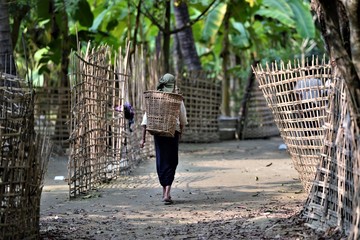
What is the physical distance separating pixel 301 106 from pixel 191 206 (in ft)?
5.85

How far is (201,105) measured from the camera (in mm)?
16812

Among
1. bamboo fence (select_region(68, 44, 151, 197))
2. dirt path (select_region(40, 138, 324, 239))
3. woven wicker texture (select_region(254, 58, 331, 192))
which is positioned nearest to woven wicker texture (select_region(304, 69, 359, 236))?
dirt path (select_region(40, 138, 324, 239))

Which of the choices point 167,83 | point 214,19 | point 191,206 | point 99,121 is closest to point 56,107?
point 214,19

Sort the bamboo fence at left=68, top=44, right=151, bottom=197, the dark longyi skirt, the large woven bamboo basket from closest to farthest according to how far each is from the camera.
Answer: the large woven bamboo basket, the dark longyi skirt, the bamboo fence at left=68, top=44, right=151, bottom=197

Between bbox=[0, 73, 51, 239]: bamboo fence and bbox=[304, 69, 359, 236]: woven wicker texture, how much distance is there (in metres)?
2.51

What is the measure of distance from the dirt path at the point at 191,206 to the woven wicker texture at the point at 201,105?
168 inches

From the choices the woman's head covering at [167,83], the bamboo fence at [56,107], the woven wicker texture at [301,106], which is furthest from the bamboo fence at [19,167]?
the bamboo fence at [56,107]

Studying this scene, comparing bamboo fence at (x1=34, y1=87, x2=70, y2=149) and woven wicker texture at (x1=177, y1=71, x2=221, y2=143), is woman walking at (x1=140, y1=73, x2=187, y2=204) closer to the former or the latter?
bamboo fence at (x1=34, y1=87, x2=70, y2=149)

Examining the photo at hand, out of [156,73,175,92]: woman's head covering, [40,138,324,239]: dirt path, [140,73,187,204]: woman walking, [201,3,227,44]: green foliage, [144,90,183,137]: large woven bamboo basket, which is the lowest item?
[40,138,324,239]: dirt path

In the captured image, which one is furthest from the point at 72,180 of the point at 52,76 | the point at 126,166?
the point at 52,76

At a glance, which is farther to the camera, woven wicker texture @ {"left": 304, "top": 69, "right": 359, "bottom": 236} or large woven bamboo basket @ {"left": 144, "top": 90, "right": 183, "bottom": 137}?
large woven bamboo basket @ {"left": 144, "top": 90, "right": 183, "bottom": 137}

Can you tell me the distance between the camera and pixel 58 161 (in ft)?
42.9

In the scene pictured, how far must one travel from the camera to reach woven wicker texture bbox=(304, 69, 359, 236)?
5419 millimetres

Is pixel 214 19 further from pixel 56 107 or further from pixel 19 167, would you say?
pixel 19 167
